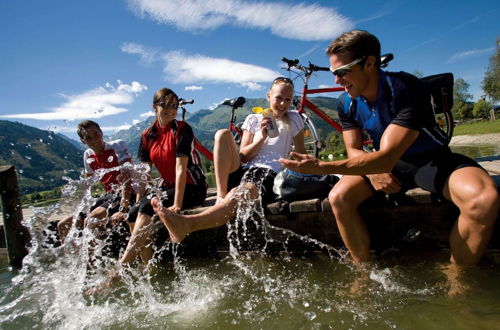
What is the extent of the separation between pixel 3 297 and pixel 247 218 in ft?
9.84

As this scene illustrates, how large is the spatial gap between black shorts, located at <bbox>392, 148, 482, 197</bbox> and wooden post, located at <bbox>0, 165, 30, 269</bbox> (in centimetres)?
624

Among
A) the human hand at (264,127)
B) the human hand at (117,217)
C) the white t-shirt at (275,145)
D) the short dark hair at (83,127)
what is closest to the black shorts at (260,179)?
the white t-shirt at (275,145)

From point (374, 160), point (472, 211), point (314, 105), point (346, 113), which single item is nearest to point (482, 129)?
point (314, 105)

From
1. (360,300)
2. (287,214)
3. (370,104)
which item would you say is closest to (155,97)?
(287,214)

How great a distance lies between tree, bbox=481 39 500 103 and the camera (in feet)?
169

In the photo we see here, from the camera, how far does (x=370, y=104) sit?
2723 millimetres

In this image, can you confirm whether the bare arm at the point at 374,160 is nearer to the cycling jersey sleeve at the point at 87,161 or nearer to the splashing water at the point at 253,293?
the splashing water at the point at 253,293

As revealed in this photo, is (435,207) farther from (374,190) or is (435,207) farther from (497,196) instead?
(497,196)

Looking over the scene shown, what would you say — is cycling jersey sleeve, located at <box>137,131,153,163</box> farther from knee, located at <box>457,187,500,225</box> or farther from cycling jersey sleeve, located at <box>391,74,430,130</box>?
knee, located at <box>457,187,500,225</box>

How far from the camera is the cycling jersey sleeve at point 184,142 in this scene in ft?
12.2

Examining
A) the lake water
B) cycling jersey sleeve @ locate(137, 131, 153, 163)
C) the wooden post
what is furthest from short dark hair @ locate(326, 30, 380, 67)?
the wooden post

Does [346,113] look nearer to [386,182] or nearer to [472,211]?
[386,182]

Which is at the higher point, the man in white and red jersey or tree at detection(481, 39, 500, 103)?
tree at detection(481, 39, 500, 103)

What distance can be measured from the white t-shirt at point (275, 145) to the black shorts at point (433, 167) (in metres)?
1.46
